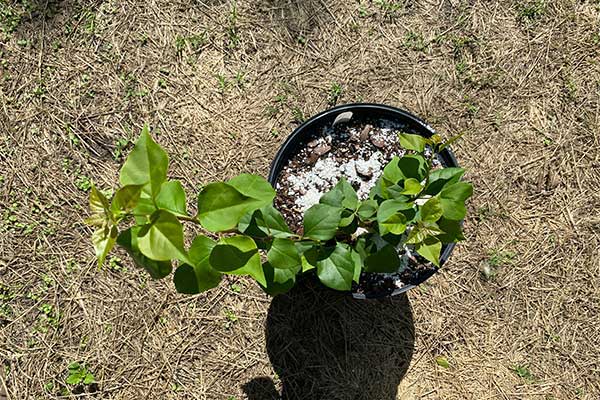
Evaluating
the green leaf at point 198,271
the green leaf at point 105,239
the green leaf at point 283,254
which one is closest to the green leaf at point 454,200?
the green leaf at point 283,254

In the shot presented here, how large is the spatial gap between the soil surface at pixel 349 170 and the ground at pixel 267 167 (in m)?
0.43

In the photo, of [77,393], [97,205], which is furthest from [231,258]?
[77,393]

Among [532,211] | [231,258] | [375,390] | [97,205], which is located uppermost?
[97,205]

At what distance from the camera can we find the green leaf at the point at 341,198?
1685 mm

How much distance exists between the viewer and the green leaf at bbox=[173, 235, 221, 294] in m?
1.43

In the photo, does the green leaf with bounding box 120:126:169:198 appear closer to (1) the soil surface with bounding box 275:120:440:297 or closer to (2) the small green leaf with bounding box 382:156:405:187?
(2) the small green leaf with bounding box 382:156:405:187

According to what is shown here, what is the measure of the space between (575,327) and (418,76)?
1299 mm

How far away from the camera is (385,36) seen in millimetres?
2672

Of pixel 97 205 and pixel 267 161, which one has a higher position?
pixel 97 205

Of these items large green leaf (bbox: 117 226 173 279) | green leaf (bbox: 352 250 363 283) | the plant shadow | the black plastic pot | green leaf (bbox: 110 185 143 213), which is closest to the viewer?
green leaf (bbox: 110 185 143 213)

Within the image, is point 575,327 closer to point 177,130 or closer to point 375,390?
point 375,390

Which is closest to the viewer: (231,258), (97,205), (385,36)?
(97,205)

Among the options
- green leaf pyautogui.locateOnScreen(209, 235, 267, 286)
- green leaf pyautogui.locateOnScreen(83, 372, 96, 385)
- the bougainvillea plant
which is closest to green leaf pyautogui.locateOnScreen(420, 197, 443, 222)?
the bougainvillea plant

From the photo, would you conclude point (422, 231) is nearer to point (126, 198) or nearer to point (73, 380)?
point (126, 198)
